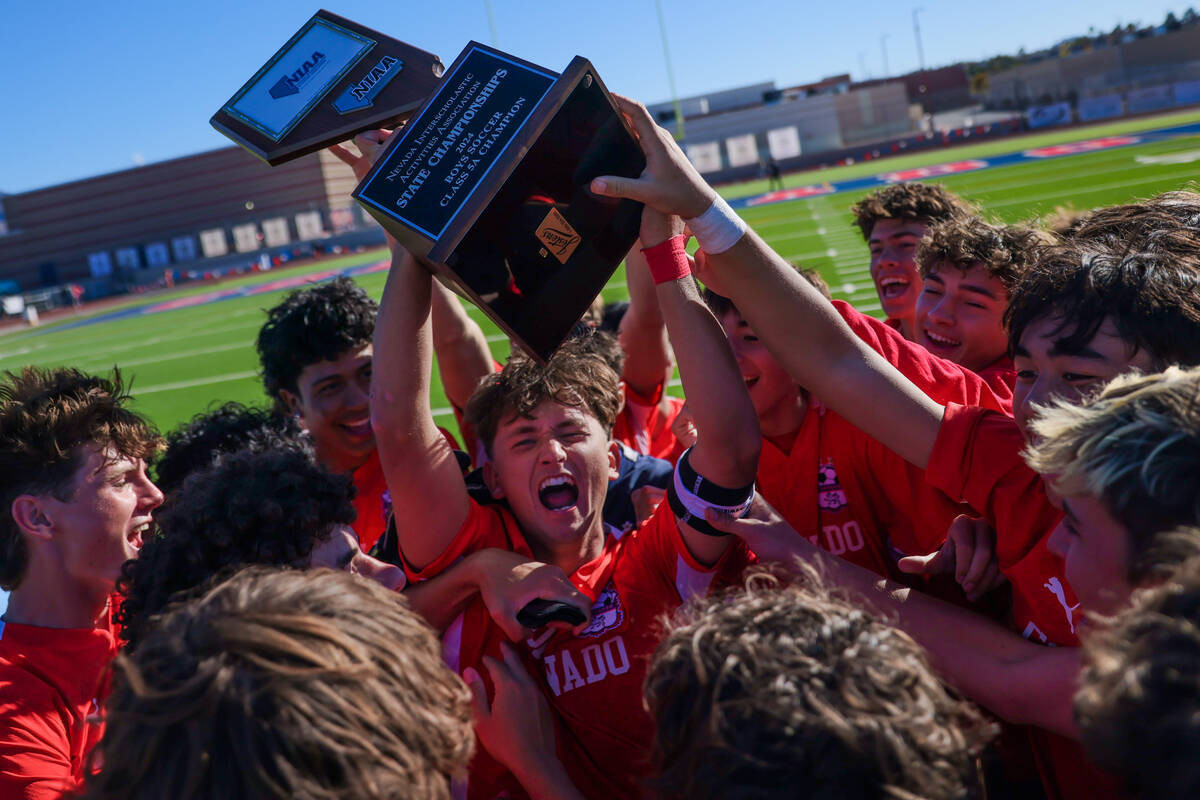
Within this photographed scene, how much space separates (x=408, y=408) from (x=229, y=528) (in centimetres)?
49

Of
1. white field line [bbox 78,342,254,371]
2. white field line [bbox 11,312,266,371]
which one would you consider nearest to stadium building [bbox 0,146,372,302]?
white field line [bbox 11,312,266,371]

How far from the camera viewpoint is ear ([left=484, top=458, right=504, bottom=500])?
242cm

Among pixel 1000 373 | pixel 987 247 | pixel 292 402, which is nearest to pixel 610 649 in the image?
pixel 1000 373

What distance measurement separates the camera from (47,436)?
7.05ft

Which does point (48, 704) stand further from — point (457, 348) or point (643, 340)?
point (643, 340)

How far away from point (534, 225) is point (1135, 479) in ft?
3.77

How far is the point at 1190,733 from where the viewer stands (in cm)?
76

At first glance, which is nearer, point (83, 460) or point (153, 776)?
point (153, 776)

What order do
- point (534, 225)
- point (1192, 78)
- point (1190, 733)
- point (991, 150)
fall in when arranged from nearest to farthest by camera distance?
1. point (1190, 733)
2. point (534, 225)
3. point (991, 150)
4. point (1192, 78)

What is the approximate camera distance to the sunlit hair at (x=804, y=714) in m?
0.93

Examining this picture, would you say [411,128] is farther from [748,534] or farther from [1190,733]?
[1190,733]

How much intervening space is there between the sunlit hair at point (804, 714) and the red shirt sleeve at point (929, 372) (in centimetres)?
141

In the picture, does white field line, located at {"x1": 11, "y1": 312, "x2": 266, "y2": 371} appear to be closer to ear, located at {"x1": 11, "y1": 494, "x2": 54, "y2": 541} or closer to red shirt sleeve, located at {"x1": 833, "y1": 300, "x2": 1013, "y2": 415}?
ear, located at {"x1": 11, "y1": 494, "x2": 54, "y2": 541}

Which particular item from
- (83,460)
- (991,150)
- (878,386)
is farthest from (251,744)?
(991,150)
